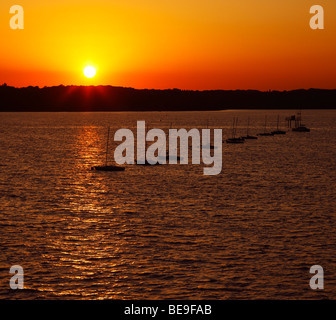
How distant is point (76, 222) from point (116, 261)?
15868 millimetres

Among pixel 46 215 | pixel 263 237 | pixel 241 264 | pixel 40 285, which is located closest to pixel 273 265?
pixel 241 264

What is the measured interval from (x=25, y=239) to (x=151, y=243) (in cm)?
1090

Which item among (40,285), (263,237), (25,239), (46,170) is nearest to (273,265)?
(263,237)

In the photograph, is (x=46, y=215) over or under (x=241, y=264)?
over

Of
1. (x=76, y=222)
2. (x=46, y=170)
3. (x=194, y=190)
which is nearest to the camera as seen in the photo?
(x=76, y=222)

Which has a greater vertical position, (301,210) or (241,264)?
(301,210)

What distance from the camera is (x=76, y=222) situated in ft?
171

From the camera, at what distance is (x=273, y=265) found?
1419 inches

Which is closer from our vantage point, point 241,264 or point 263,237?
point 241,264

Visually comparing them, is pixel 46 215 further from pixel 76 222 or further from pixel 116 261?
pixel 116 261
